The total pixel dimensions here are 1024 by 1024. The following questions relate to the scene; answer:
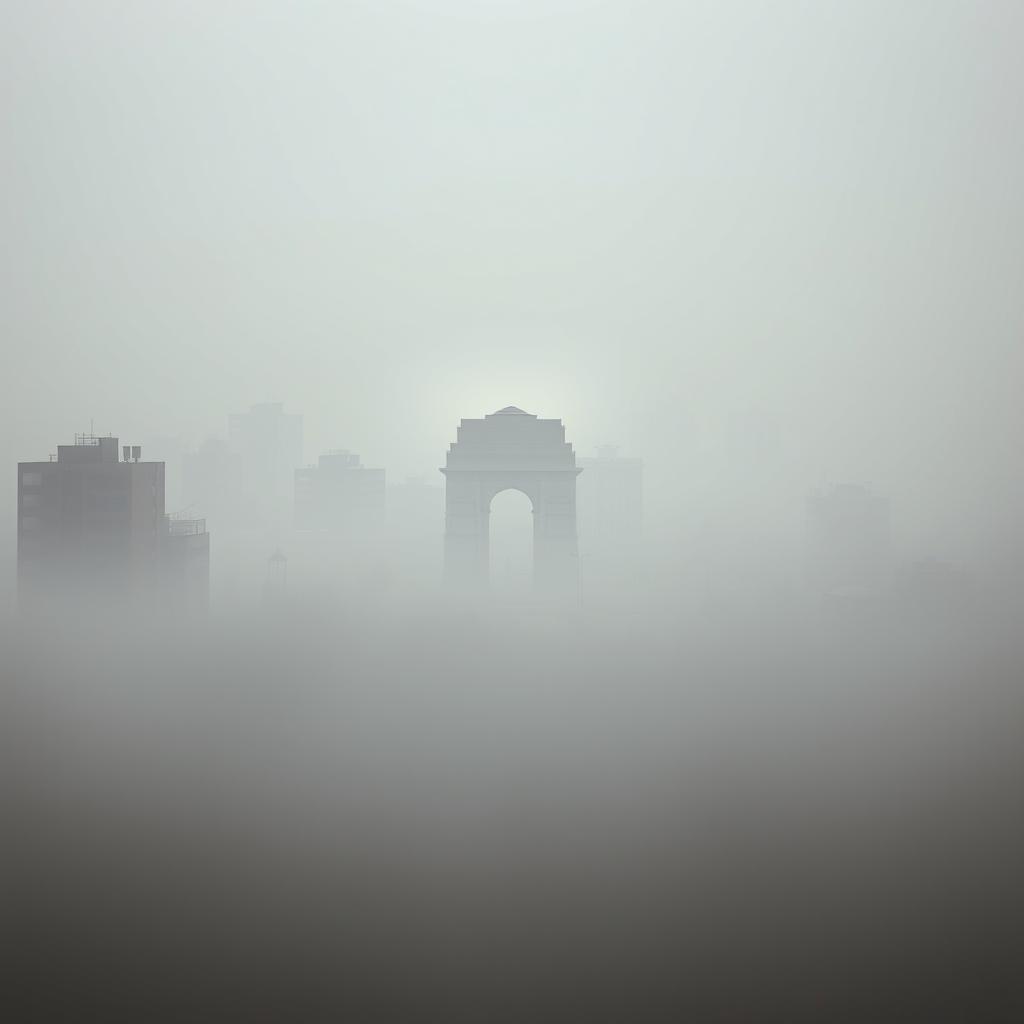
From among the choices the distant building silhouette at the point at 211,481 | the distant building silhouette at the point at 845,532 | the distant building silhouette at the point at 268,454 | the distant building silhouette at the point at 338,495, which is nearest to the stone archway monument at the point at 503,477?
the distant building silhouette at the point at 845,532

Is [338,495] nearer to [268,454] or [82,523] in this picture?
[268,454]

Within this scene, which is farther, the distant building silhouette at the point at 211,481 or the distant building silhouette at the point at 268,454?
the distant building silhouette at the point at 268,454

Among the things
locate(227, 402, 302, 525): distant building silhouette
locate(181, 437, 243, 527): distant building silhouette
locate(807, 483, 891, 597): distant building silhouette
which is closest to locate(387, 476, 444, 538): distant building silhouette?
locate(227, 402, 302, 525): distant building silhouette

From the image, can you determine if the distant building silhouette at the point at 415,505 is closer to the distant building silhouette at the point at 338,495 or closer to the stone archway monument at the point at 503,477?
the distant building silhouette at the point at 338,495

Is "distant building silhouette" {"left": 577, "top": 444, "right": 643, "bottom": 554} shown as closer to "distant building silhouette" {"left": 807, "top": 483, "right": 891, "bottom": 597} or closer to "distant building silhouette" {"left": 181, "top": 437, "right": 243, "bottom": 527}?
"distant building silhouette" {"left": 807, "top": 483, "right": 891, "bottom": 597}

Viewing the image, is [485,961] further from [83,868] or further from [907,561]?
[907,561]

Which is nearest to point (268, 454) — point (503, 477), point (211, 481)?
point (211, 481)

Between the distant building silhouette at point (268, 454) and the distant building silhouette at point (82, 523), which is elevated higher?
the distant building silhouette at point (268, 454)
